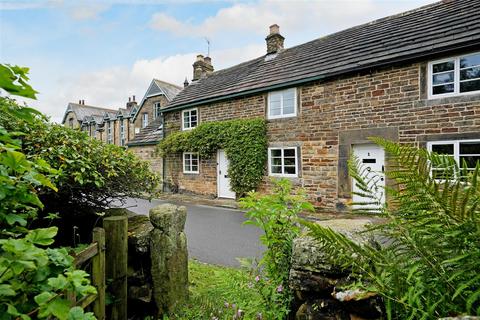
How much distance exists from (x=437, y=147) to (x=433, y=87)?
1.87 m

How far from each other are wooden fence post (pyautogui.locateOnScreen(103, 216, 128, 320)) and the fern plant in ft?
7.44

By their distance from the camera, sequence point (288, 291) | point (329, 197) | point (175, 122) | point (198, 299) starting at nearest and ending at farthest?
point (288, 291)
point (198, 299)
point (329, 197)
point (175, 122)

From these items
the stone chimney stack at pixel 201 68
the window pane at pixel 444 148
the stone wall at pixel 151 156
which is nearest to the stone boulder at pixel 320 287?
the window pane at pixel 444 148

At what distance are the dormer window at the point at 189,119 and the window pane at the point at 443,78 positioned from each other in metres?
10.8

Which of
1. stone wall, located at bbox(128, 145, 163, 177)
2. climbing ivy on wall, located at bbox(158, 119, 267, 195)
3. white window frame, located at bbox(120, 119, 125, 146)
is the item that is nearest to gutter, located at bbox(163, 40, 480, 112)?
climbing ivy on wall, located at bbox(158, 119, 267, 195)

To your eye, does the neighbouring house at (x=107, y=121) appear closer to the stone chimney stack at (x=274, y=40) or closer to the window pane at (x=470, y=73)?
the stone chimney stack at (x=274, y=40)

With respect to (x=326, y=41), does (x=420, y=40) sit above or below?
below

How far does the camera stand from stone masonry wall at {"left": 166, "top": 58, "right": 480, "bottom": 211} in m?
8.06

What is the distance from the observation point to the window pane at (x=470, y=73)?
25.3 ft

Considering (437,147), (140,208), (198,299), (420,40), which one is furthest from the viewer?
(140,208)

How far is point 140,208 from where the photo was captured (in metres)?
10.7

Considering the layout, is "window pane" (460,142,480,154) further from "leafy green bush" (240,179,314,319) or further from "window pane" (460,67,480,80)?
"leafy green bush" (240,179,314,319)

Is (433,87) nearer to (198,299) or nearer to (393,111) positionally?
(393,111)

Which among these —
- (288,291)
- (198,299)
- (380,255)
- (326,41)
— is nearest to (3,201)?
(380,255)
